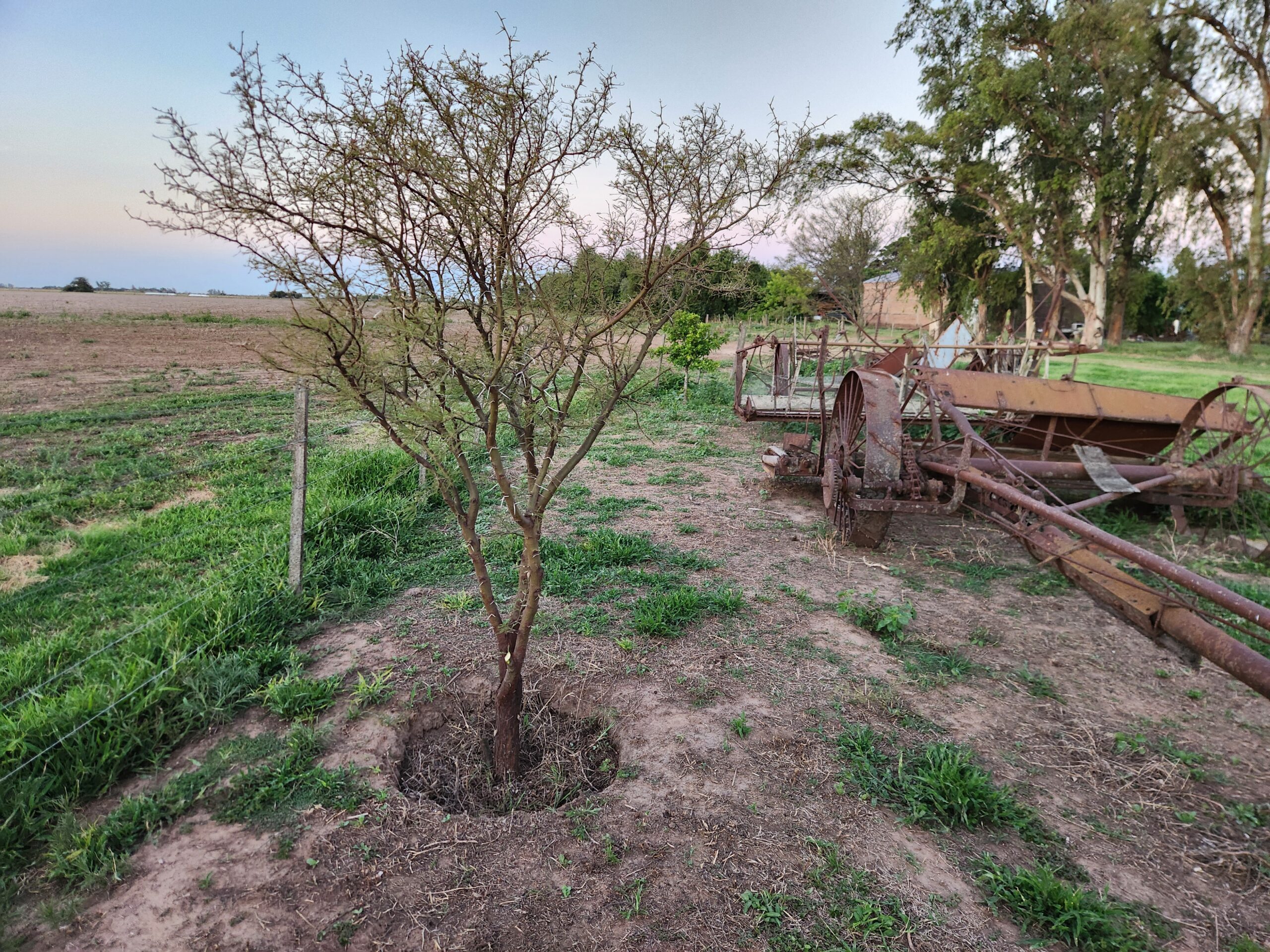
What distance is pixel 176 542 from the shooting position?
207 inches

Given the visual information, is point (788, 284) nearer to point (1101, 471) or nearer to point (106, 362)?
point (106, 362)

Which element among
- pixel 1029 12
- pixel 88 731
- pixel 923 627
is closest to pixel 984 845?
pixel 923 627

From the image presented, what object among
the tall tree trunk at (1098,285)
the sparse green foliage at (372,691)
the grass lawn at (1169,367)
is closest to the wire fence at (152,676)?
the sparse green foliage at (372,691)

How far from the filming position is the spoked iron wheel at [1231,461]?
5641mm

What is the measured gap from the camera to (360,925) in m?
2.14

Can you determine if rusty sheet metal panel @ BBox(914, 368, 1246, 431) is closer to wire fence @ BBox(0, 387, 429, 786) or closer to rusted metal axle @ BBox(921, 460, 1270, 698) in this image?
rusted metal axle @ BBox(921, 460, 1270, 698)

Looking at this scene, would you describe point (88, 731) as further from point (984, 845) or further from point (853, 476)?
point (853, 476)

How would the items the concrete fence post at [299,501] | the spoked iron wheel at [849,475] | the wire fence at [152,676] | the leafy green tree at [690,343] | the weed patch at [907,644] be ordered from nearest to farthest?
the wire fence at [152,676]
the weed patch at [907,644]
the concrete fence post at [299,501]
the spoked iron wheel at [849,475]
the leafy green tree at [690,343]

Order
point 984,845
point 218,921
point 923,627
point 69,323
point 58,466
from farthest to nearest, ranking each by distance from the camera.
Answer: point 69,323, point 58,466, point 923,627, point 984,845, point 218,921

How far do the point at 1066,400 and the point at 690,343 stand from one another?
7772 millimetres

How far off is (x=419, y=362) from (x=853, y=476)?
13.2 ft

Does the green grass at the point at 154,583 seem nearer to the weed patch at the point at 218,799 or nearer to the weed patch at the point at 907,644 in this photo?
the weed patch at the point at 218,799

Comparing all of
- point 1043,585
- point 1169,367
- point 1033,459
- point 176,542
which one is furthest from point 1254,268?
point 176,542

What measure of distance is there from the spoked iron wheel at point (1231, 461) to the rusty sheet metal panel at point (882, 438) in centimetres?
260
